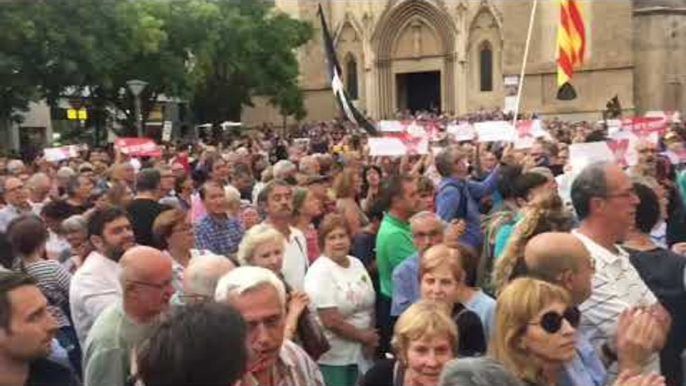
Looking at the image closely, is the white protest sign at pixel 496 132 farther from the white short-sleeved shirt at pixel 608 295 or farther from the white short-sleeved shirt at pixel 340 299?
the white short-sleeved shirt at pixel 608 295

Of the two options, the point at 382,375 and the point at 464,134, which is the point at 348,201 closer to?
the point at 382,375

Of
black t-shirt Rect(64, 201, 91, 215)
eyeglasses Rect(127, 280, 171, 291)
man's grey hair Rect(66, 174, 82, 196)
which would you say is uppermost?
man's grey hair Rect(66, 174, 82, 196)

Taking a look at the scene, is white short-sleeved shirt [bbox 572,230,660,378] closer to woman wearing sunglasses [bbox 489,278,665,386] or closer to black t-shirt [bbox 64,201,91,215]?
woman wearing sunglasses [bbox 489,278,665,386]

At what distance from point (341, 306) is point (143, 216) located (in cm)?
235

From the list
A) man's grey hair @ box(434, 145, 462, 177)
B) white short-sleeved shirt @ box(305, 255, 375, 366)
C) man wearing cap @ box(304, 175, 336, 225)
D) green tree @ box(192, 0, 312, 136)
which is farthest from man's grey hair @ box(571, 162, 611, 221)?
green tree @ box(192, 0, 312, 136)

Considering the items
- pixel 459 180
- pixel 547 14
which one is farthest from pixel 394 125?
pixel 547 14

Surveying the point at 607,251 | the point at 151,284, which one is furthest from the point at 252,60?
the point at 151,284

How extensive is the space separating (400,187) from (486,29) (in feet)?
129

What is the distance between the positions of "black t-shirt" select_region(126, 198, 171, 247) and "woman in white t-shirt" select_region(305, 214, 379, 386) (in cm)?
174

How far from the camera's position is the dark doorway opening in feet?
158

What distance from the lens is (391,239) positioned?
6.61 meters

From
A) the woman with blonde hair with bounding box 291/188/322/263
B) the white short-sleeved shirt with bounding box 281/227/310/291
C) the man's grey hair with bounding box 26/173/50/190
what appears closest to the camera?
the white short-sleeved shirt with bounding box 281/227/310/291

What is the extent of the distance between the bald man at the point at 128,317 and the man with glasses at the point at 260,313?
0.71m

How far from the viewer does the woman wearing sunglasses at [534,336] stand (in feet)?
11.5
